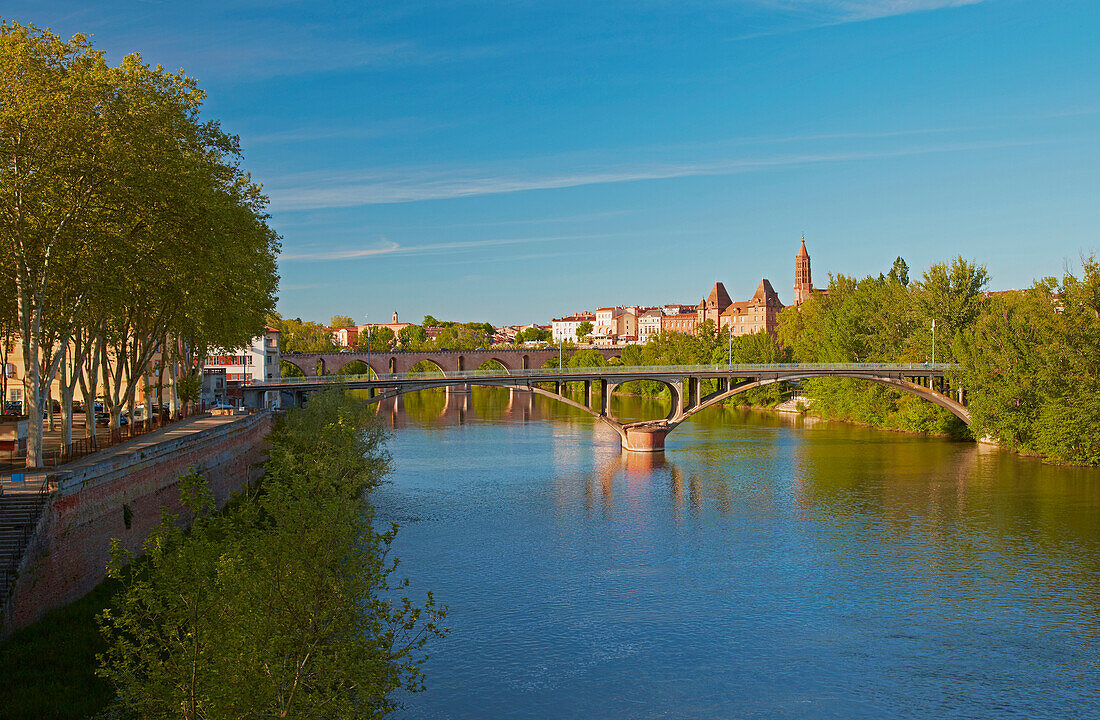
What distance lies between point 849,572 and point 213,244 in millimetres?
25237

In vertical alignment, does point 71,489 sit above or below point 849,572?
above

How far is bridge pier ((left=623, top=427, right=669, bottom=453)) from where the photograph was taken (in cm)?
6144

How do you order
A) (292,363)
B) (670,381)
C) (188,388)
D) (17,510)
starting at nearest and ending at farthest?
(17,510) → (188,388) → (670,381) → (292,363)

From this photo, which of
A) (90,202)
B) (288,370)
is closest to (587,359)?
(288,370)

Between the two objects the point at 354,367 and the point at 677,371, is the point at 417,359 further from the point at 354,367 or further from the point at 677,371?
the point at 677,371

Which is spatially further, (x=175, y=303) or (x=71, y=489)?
(x=175, y=303)

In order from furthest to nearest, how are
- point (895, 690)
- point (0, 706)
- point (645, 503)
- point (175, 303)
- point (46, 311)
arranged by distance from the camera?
point (645, 503)
point (175, 303)
point (46, 311)
point (895, 690)
point (0, 706)

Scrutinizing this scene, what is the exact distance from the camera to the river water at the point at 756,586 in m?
22.1

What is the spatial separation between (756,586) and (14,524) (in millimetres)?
21757

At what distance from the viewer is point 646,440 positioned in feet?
202

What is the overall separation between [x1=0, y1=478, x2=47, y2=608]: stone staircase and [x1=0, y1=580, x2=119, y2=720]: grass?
1.28 m

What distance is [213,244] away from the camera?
32.1 m

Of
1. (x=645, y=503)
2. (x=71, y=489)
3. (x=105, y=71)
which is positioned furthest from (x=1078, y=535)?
(x=105, y=71)

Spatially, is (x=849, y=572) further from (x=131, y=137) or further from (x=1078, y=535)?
(x=131, y=137)
